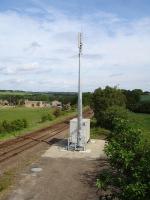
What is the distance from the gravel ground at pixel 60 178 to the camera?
16.0m

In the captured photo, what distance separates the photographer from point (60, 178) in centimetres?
1912

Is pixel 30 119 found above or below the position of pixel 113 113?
below

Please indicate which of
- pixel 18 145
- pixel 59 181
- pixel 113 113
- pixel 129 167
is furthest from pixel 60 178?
pixel 113 113

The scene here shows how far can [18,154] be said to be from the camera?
26.0 m


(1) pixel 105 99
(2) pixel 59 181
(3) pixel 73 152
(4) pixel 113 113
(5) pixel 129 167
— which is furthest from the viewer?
(1) pixel 105 99

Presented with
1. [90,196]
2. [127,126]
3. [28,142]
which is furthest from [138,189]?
[28,142]

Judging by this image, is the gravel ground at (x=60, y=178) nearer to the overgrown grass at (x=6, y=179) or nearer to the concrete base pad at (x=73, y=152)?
the concrete base pad at (x=73, y=152)

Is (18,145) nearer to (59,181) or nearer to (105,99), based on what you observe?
(59,181)

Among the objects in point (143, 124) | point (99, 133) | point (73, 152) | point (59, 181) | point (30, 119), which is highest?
point (99, 133)

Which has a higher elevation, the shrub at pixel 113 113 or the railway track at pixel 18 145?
the shrub at pixel 113 113

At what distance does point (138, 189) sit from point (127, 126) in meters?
3.13

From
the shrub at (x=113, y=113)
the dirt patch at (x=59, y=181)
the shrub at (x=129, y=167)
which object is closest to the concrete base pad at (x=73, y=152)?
the dirt patch at (x=59, y=181)

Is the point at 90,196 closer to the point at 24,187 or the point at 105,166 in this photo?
the point at 24,187

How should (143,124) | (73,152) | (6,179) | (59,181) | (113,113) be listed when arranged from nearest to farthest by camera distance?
1. (6,179)
2. (59,181)
3. (73,152)
4. (113,113)
5. (143,124)
